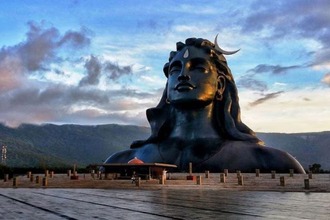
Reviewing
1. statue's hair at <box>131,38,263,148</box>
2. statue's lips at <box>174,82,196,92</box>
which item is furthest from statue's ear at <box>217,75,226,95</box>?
statue's lips at <box>174,82,196,92</box>

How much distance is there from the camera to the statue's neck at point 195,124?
46.3 m

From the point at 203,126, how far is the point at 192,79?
16.0 feet

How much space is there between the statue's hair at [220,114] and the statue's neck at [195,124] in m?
0.87

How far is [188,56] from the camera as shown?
4644 cm

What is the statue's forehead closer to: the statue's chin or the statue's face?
the statue's face

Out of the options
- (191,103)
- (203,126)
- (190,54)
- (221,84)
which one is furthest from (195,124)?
(190,54)

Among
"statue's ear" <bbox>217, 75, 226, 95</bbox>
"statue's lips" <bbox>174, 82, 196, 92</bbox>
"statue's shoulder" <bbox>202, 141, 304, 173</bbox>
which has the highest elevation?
"statue's ear" <bbox>217, 75, 226, 95</bbox>

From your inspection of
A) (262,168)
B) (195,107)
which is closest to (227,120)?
(195,107)

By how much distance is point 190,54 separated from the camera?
46.6m

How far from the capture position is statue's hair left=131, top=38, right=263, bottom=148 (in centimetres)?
4651

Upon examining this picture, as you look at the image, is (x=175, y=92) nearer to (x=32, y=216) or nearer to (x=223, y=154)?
(x=223, y=154)

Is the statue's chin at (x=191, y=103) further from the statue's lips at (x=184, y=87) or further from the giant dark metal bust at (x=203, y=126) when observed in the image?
the statue's lips at (x=184, y=87)

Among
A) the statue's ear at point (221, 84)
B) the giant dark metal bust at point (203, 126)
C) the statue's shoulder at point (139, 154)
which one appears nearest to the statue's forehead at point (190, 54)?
the giant dark metal bust at point (203, 126)

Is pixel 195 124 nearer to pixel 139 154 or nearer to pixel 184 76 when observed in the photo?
pixel 184 76
